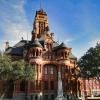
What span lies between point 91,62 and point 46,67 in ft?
49.7

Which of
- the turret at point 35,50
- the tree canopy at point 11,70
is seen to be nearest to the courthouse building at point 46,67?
the turret at point 35,50

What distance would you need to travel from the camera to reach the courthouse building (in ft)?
213

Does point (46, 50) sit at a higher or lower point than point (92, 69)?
higher

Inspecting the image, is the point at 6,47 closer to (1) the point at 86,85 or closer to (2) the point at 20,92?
(2) the point at 20,92

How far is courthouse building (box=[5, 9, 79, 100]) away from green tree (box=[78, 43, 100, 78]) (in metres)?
7.73

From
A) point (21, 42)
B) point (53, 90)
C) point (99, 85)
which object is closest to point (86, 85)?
point (99, 85)

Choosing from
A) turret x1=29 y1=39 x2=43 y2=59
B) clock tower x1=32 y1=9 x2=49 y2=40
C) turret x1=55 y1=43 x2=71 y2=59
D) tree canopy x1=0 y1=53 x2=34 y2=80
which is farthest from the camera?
clock tower x1=32 y1=9 x2=49 y2=40

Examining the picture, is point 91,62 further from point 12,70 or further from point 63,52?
point 12,70

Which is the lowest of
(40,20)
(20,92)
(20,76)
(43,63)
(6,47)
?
(20,92)

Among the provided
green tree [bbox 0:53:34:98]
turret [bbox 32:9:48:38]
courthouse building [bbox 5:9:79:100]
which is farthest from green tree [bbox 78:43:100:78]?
turret [bbox 32:9:48:38]

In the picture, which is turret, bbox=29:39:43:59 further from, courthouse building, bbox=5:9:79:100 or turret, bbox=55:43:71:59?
turret, bbox=55:43:71:59

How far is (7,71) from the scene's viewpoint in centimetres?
5338

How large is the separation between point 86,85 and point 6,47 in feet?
94.7

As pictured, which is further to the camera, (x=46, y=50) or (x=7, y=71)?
(x=46, y=50)
